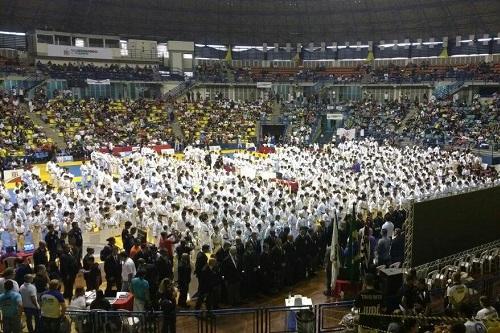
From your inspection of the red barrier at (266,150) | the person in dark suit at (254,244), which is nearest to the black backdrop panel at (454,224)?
the person in dark suit at (254,244)

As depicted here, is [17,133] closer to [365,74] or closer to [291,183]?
[291,183]

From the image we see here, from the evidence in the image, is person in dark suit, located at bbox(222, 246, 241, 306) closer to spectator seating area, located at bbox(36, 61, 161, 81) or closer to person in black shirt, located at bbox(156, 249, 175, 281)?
person in black shirt, located at bbox(156, 249, 175, 281)

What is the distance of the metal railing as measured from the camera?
24.8 ft

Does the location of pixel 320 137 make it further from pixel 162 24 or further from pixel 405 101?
pixel 162 24

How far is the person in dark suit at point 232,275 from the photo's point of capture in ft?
33.4

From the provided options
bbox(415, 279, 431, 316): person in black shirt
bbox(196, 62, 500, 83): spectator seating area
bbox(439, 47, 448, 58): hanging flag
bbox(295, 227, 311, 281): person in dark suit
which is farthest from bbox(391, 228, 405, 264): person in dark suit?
bbox(439, 47, 448, 58): hanging flag

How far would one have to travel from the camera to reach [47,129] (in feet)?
113

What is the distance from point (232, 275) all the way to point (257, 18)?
139ft

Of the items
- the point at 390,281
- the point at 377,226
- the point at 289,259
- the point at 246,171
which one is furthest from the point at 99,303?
the point at 246,171

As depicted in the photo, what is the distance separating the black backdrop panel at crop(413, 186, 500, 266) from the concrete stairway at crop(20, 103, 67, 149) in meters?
27.7

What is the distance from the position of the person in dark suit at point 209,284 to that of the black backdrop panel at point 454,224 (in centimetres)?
529

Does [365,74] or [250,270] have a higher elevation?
[365,74]

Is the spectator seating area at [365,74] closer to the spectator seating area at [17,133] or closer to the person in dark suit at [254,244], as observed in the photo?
the spectator seating area at [17,133]

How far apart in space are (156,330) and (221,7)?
43392 millimetres
